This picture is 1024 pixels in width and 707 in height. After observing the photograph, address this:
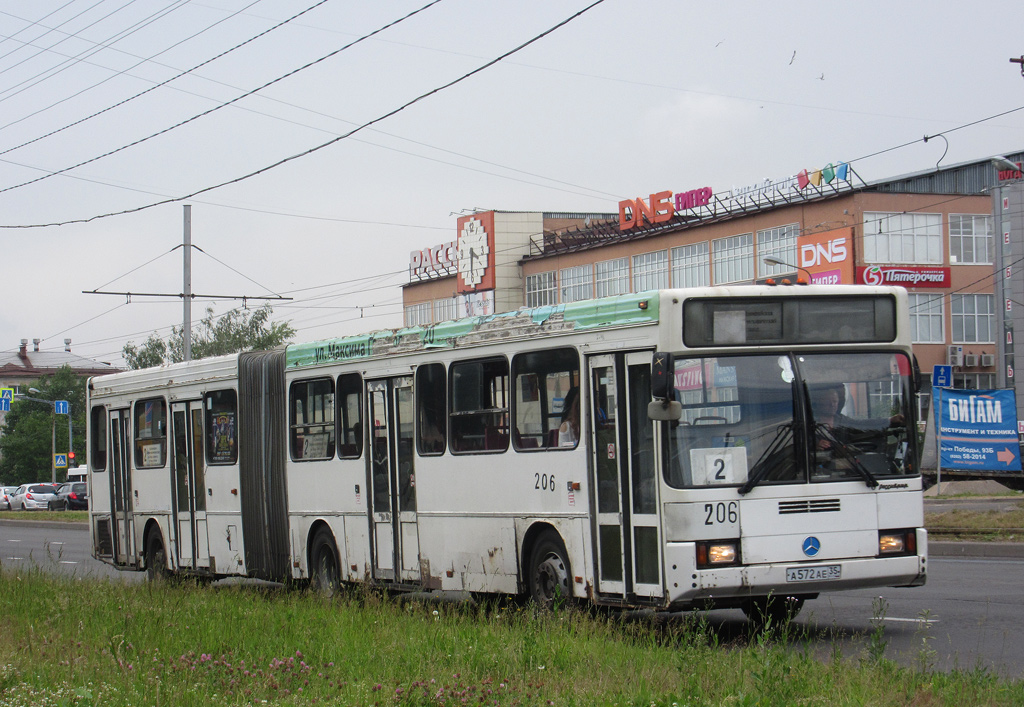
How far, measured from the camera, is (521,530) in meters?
11.5

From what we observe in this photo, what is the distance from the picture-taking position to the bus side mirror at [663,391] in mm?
9500

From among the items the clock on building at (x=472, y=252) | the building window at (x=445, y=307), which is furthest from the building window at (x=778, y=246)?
the building window at (x=445, y=307)

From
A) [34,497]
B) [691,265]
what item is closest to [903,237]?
[691,265]

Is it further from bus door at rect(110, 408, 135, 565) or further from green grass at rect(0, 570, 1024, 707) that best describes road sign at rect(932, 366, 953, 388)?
green grass at rect(0, 570, 1024, 707)

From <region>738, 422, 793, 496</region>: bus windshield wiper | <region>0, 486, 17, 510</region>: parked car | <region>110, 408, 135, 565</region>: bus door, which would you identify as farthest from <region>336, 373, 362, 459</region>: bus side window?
<region>0, 486, 17, 510</region>: parked car

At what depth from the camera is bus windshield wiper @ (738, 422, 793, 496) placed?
381 inches

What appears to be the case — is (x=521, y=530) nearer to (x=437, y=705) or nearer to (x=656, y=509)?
Answer: (x=656, y=509)

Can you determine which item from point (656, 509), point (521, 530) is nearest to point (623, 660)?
point (656, 509)

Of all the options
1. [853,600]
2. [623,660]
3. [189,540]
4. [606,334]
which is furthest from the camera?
[189,540]

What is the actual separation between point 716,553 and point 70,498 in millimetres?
58264

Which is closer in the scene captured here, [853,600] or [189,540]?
[853,600]

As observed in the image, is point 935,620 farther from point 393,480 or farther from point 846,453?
point 393,480

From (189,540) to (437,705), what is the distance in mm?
11064

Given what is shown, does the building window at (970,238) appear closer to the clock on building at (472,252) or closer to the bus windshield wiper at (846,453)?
the clock on building at (472,252)
